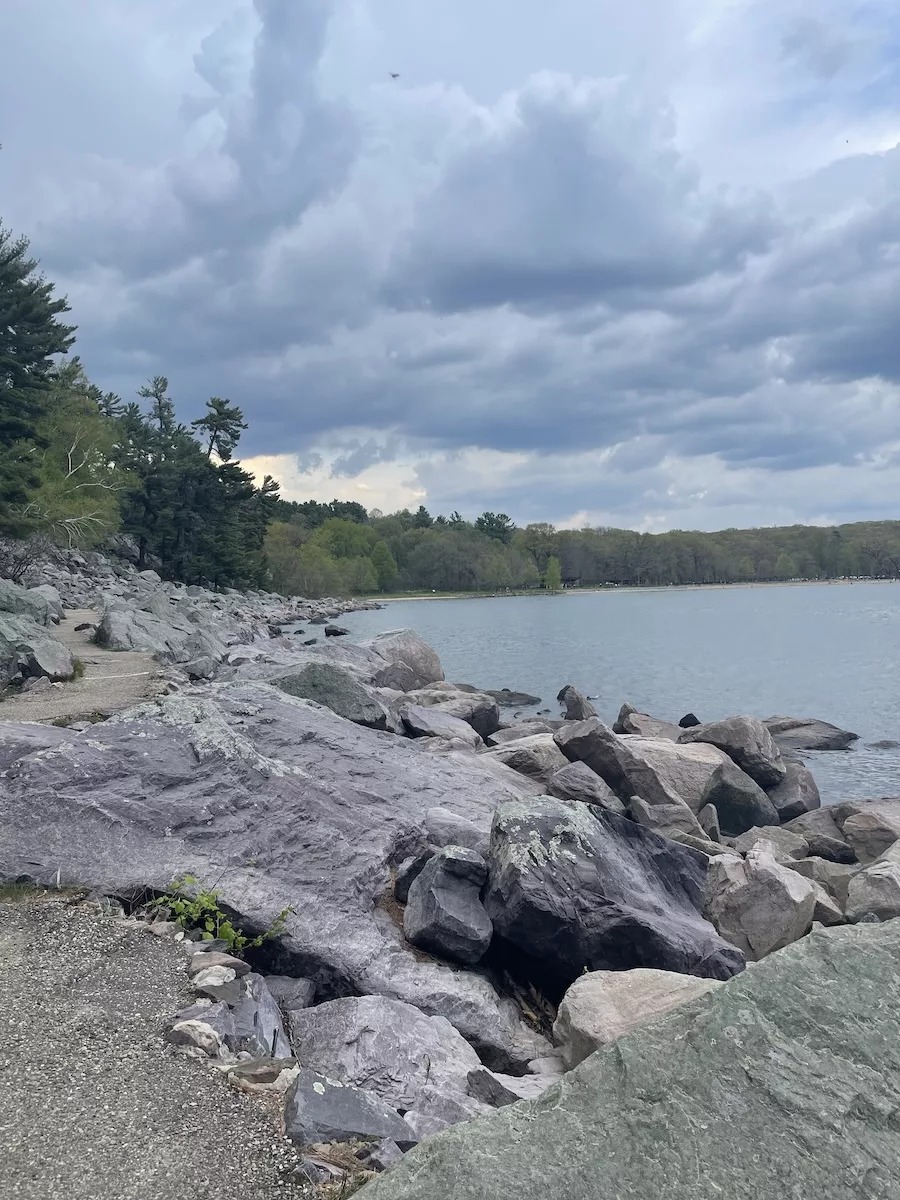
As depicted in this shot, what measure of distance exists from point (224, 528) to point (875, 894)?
6365cm

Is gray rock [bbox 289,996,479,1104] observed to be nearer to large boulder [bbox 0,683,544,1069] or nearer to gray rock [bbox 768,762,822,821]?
large boulder [bbox 0,683,544,1069]

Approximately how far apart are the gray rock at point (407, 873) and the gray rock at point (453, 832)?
Answer: 517 mm

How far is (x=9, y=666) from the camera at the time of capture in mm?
14797

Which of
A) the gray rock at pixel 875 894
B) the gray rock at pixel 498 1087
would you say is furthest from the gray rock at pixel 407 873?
the gray rock at pixel 875 894

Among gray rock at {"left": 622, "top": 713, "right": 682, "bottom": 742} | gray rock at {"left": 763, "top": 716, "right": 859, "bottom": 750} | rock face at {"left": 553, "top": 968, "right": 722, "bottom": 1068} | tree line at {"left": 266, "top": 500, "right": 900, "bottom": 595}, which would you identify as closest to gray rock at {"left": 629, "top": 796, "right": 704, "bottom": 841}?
rock face at {"left": 553, "top": 968, "right": 722, "bottom": 1068}

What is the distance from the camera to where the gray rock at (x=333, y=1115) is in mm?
3490

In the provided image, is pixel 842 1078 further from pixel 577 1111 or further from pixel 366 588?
pixel 366 588

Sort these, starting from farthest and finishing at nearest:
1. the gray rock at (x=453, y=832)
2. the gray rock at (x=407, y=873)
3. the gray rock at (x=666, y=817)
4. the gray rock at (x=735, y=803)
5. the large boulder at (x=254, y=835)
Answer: the gray rock at (x=735, y=803) → the gray rock at (x=666, y=817) → the gray rock at (x=453, y=832) → the gray rock at (x=407, y=873) → the large boulder at (x=254, y=835)

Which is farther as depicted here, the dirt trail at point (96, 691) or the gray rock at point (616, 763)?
the gray rock at point (616, 763)

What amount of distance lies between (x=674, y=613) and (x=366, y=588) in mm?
57317

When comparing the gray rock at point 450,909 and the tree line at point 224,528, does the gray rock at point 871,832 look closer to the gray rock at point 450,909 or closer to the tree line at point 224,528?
the gray rock at point 450,909

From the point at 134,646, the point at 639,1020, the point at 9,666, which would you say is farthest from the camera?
the point at 134,646

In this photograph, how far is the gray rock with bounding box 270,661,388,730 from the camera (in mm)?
12047

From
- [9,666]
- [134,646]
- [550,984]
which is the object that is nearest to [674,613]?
[134,646]
